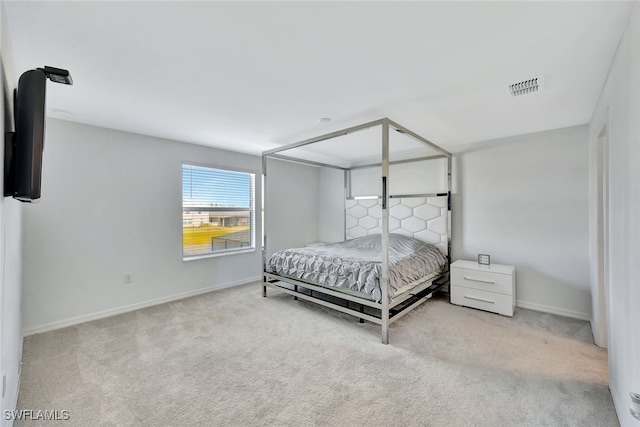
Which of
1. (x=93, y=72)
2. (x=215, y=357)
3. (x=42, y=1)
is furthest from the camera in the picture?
(x=215, y=357)

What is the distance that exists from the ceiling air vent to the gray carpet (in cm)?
220

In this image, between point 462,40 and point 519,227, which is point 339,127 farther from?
point 519,227

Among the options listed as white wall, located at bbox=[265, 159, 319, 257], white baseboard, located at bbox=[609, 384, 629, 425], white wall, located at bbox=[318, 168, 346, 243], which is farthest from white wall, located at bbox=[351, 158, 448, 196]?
white baseboard, located at bbox=[609, 384, 629, 425]

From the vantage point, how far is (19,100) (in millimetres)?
1300

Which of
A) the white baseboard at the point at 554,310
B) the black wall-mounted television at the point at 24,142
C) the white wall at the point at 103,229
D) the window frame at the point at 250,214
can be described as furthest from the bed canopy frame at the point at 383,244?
the black wall-mounted television at the point at 24,142

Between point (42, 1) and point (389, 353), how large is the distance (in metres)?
3.17

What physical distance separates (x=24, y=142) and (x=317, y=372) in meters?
2.26

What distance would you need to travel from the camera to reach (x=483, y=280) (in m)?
3.27

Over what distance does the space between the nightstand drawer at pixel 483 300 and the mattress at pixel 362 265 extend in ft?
1.26

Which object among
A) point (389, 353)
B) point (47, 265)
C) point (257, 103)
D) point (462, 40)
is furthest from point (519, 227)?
point (47, 265)

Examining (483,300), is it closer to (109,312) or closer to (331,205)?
(331,205)

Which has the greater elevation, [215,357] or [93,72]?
[93,72]

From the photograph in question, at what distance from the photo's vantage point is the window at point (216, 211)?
3.99 metres

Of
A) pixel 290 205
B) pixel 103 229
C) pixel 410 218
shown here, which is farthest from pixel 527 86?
pixel 103 229
